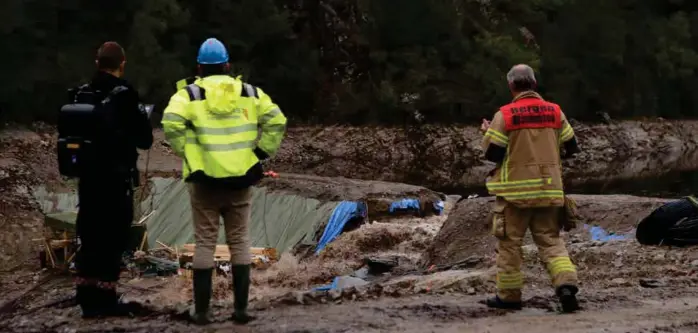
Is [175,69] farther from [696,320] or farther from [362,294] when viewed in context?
[696,320]

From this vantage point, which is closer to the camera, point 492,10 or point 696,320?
point 696,320

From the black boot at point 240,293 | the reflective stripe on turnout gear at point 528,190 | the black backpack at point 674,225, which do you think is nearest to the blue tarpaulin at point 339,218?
the black backpack at point 674,225

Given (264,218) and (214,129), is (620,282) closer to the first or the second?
(214,129)

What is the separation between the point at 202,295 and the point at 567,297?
253 centimetres

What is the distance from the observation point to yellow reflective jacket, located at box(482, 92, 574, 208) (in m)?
5.85

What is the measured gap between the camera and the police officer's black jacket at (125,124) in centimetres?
567

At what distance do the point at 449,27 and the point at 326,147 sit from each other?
950 centimetres

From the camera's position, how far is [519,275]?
597 cm

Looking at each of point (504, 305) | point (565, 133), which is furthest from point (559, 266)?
point (565, 133)

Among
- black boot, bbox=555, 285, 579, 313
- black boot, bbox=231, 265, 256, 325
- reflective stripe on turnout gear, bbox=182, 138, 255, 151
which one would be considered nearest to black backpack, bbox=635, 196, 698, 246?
black boot, bbox=555, 285, 579, 313

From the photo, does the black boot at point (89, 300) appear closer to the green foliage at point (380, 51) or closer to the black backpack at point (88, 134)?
the black backpack at point (88, 134)

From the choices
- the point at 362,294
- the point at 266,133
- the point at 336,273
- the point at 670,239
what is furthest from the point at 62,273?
the point at 670,239

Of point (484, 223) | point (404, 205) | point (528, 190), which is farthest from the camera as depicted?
point (404, 205)

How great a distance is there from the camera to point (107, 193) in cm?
566
